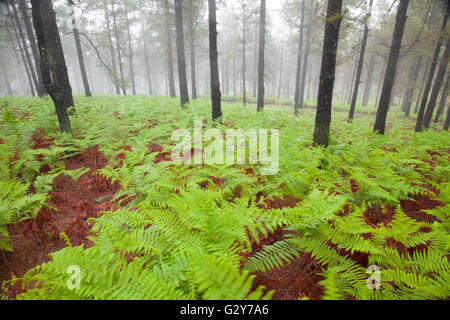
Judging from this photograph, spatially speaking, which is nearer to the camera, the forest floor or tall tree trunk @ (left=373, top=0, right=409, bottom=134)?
the forest floor

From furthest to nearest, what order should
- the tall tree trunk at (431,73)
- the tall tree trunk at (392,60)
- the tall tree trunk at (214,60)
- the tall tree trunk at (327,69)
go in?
1. the tall tree trunk at (431,73)
2. the tall tree trunk at (214,60)
3. the tall tree trunk at (392,60)
4. the tall tree trunk at (327,69)

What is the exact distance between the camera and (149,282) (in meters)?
1.46

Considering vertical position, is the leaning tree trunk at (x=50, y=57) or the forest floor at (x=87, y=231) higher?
the leaning tree trunk at (x=50, y=57)

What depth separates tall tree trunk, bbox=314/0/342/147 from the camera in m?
4.60

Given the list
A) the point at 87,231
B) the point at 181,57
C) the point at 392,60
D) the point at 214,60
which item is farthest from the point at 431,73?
the point at 87,231

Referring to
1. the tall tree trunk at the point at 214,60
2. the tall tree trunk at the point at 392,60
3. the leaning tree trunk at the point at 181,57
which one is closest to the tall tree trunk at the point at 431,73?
the tall tree trunk at the point at 392,60

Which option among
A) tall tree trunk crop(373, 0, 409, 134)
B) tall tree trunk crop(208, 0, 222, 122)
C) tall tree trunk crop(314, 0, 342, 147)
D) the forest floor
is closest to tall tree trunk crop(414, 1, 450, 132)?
tall tree trunk crop(373, 0, 409, 134)

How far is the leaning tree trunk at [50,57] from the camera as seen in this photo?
4664 millimetres

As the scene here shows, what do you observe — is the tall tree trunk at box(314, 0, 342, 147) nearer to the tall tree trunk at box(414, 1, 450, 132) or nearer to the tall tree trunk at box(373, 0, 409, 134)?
the tall tree trunk at box(373, 0, 409, 134)

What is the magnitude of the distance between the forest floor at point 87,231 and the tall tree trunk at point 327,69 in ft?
7.70

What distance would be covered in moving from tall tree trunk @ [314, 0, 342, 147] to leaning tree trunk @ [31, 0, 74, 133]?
6.56m

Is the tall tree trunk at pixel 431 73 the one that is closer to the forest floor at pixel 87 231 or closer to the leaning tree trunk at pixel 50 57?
the forest floor at pixel 87 231
